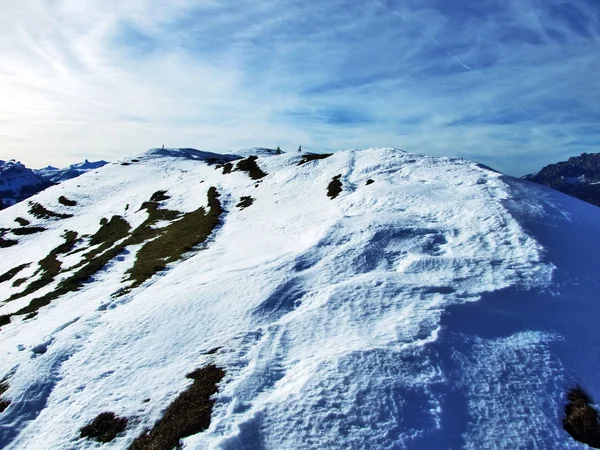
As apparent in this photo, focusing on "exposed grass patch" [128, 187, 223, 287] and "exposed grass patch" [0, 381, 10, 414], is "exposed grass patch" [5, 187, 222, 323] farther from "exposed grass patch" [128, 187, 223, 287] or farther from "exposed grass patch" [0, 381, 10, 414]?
"exposed grass patch" [0, 381, 10, 414]

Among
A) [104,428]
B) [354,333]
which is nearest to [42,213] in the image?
[104,428]

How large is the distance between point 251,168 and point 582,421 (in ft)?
194

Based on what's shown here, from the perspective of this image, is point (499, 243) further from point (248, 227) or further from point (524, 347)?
point (248, 227)

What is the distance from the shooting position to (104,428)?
13.6m

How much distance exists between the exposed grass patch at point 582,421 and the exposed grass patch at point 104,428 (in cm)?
1391

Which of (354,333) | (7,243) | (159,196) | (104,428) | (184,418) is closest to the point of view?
(184,418)

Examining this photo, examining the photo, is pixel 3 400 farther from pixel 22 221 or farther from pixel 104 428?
pixel 22 221

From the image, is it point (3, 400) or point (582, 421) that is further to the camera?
point (3, 400)

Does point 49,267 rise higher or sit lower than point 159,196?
lower

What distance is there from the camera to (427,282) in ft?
61.2

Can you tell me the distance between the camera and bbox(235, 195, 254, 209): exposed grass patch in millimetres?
47041

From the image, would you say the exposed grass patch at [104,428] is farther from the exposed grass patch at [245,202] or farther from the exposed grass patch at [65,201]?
the exposed grass patch at [65,201]

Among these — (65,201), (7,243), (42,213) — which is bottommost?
(7,243)

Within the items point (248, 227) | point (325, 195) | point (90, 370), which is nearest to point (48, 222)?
point (248, 227)
